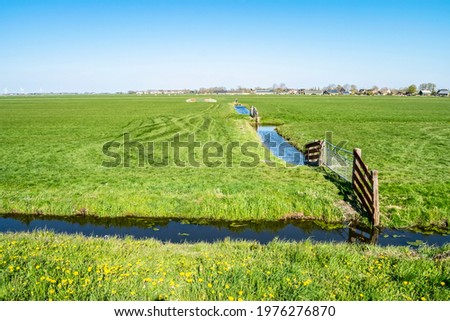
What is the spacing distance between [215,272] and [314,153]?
16073 millimetres

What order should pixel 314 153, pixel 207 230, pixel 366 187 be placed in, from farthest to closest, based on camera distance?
pixel 314 153
pixel 366 187
pixel 207 230

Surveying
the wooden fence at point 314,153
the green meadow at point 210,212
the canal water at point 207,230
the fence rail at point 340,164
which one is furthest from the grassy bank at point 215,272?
the wooden fence at point 314,153

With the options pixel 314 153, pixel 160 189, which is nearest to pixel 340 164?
pixel 314 153

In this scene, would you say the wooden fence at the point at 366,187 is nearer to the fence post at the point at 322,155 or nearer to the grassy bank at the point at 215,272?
the grassy bank at the point at 215,272

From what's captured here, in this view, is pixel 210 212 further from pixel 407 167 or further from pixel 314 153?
pixel 407 167

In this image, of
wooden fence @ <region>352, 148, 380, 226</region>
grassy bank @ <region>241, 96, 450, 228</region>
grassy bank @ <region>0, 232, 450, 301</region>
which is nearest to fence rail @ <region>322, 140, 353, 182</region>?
grassy bank @ <region>241, 96, 450, 228</region>

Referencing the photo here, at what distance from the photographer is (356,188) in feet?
45.6

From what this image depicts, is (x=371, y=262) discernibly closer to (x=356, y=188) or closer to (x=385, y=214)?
(x=385, y=214)

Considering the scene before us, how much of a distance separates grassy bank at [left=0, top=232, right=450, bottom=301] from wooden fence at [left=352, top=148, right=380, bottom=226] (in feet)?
8.97

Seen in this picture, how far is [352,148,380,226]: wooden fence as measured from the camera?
38.9ft

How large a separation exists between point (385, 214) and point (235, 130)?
2448 centimetres

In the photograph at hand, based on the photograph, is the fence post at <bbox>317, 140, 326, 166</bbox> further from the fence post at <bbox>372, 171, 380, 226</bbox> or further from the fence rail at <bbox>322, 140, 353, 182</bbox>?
the fence post at <bbox>372, 171, 380, 226</bbox>

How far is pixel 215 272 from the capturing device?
6996 mm
